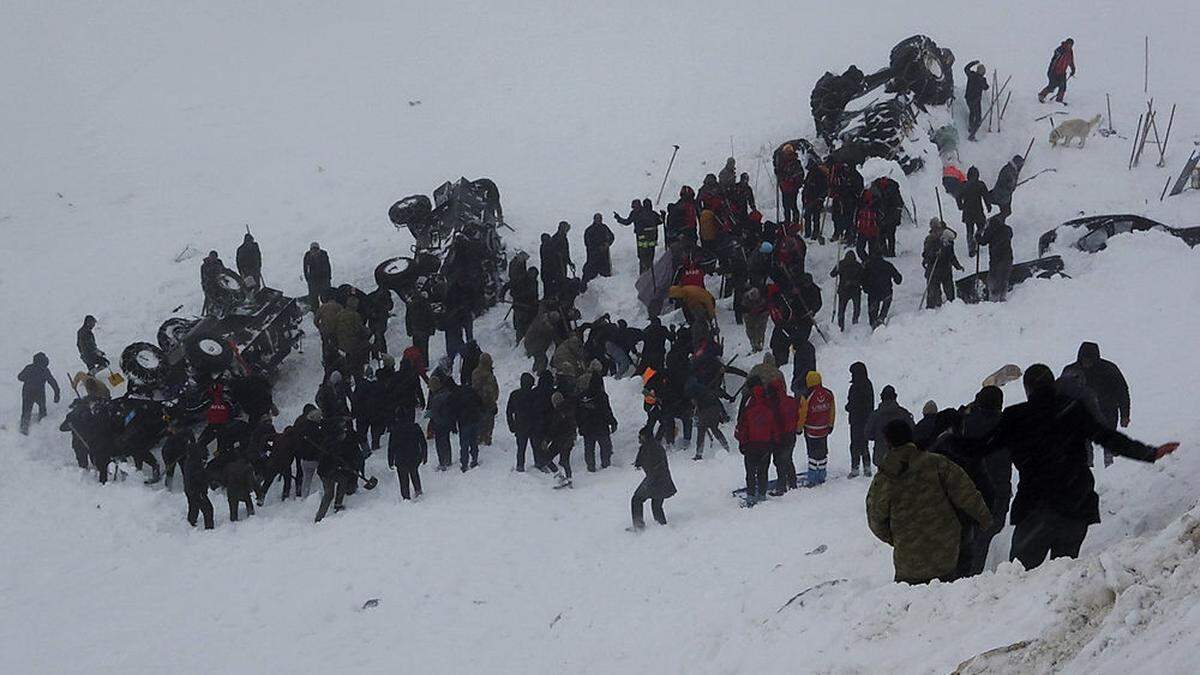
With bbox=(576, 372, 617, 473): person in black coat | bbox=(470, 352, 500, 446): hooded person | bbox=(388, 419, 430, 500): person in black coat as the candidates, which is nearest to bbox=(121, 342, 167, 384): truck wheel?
bbox=(388, 419, 430, 500): person in black coat

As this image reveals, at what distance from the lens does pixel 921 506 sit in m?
6.69

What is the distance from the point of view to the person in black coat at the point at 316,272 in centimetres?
1841

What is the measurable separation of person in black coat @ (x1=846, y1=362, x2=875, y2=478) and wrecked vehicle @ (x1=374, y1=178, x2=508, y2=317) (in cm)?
654

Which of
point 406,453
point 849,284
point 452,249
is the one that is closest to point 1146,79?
point 849,284

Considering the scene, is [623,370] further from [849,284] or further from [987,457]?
[987,457]

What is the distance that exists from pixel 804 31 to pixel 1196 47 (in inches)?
340

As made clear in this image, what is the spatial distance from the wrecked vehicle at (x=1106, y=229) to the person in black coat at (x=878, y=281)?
265cm

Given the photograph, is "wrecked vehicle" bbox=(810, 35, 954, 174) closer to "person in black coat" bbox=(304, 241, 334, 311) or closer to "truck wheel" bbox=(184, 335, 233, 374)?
"person in black coat" bbox=(304, 241, 334, 311)

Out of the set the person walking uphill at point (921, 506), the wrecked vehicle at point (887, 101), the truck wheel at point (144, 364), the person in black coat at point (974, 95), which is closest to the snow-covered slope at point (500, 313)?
the person walking uphill at point (921, 506)

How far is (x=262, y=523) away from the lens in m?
14.0

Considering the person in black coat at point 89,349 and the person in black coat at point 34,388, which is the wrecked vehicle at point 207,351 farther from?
the person in black coat at point 34,388

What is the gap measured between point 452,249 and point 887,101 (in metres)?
7.64

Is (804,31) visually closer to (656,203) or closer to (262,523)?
(656,203)

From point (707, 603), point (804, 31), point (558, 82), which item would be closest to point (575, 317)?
point (707, 603)
